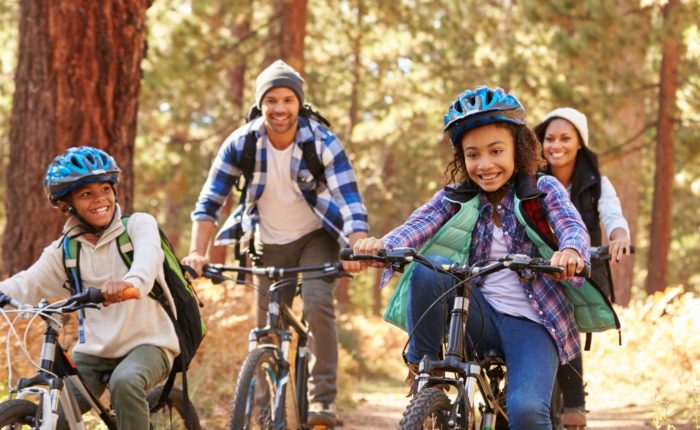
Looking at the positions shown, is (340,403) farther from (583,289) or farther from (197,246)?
(583,289)

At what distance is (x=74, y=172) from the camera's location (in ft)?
16.8

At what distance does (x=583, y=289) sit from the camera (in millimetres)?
A: 4754

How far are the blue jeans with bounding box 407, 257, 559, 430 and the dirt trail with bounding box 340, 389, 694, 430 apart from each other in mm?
4172

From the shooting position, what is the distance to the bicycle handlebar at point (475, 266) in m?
4.22

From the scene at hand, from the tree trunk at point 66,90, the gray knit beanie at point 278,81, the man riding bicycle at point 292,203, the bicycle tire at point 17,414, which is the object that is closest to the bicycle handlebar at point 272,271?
the man riding bicycle at point 292,203

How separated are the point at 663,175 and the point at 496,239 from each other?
504 inches

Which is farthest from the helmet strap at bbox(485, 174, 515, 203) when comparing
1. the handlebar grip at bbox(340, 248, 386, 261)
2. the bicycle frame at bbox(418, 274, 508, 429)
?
the handlebar grip at bbox(340, 248, 386, 261)

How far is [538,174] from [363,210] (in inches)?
84.8

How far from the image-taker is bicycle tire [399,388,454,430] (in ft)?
13.1

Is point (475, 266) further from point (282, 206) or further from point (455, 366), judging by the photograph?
point (282, 206)

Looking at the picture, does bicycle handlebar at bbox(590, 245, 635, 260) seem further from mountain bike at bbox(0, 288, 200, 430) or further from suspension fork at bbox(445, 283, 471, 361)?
mountain bike at bbox(0, 288, 200, 430)

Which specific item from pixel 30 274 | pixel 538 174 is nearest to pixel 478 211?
pixel 538 174

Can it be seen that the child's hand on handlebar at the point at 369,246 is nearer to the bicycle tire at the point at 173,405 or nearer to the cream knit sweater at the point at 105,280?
the cream knit sweater at the point at 105,280

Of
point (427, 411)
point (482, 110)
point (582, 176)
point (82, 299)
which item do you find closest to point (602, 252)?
point (582, 176)
